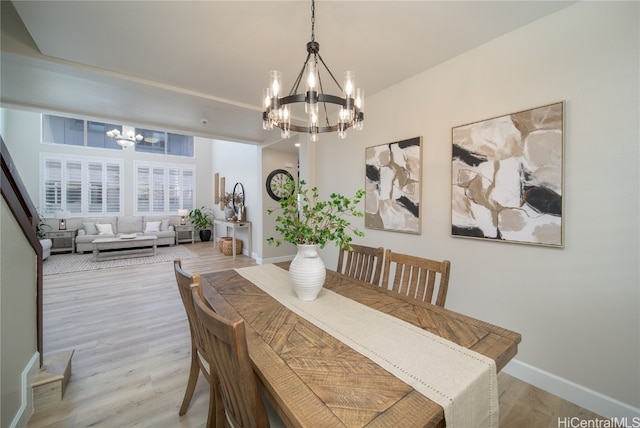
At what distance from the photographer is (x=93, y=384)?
5.83 feet

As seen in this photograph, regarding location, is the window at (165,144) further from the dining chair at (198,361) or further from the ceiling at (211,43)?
the dining chair at (198,361)

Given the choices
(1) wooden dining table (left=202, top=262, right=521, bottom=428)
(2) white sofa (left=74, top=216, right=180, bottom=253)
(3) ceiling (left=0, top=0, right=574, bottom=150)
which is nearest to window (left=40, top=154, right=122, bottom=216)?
(2) white sofa (left=74, top=216, right=180, bottom=253)

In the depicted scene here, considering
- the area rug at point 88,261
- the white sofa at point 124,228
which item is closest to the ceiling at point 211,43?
the area rug at point 88,261

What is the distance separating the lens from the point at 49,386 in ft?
5.17

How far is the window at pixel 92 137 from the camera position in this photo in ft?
20.7

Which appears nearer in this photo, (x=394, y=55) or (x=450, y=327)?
(x=450, y=327)

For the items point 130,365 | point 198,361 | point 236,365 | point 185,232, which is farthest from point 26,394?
point 185,232

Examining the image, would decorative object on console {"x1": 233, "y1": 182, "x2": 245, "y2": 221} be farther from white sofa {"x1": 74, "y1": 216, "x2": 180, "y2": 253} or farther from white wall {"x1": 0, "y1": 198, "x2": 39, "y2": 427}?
white wall {"x1": 0, "y1": 198, "x2": 39, "y2": 427}

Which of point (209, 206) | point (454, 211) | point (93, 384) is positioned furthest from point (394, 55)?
point (209, 206)

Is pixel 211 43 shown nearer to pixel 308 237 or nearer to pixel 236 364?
pixel 308 237

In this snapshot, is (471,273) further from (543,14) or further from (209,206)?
(209,206)

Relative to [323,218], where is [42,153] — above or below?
above

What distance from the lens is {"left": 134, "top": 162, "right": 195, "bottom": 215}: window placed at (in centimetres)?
732

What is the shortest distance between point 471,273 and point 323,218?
145 centimetres
